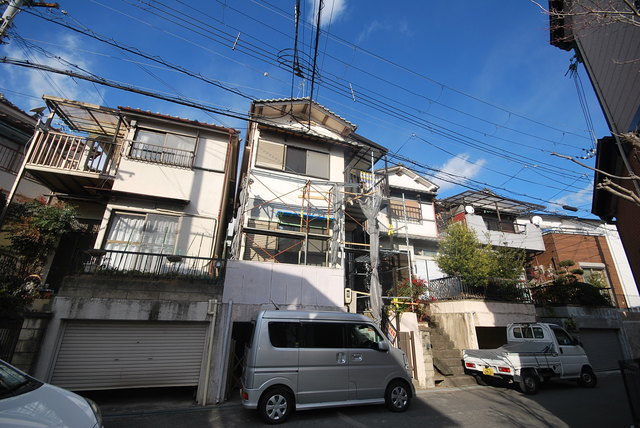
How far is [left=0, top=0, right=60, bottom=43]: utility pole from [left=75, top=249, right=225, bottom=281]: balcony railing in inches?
248

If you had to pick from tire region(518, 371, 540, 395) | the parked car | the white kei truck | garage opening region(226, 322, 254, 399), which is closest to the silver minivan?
garage opening region(226, 322, 254, 399)

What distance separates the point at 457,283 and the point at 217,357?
10395mm

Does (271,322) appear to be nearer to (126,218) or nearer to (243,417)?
(243,417)

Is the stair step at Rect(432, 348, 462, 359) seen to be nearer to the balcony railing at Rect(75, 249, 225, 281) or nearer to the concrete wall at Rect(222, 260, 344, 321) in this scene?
the concrete wall at Rect(222, 260, 344, 321)

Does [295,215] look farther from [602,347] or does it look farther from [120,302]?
[602,347]

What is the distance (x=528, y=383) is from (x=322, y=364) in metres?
7.02

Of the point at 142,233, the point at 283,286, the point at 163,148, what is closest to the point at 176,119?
the point at 163,148

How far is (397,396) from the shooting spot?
6.45m

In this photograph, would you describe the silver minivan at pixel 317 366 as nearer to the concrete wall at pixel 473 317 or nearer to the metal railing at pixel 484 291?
the concrete wall at pixel 473 317

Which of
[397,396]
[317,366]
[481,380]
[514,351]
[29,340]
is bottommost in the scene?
[481,380]

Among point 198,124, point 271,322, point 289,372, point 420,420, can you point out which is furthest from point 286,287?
point 198,124

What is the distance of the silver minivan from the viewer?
18.9 feet

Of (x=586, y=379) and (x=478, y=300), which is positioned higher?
(x=478, y=300)

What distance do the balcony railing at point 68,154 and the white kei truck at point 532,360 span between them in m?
14.4
